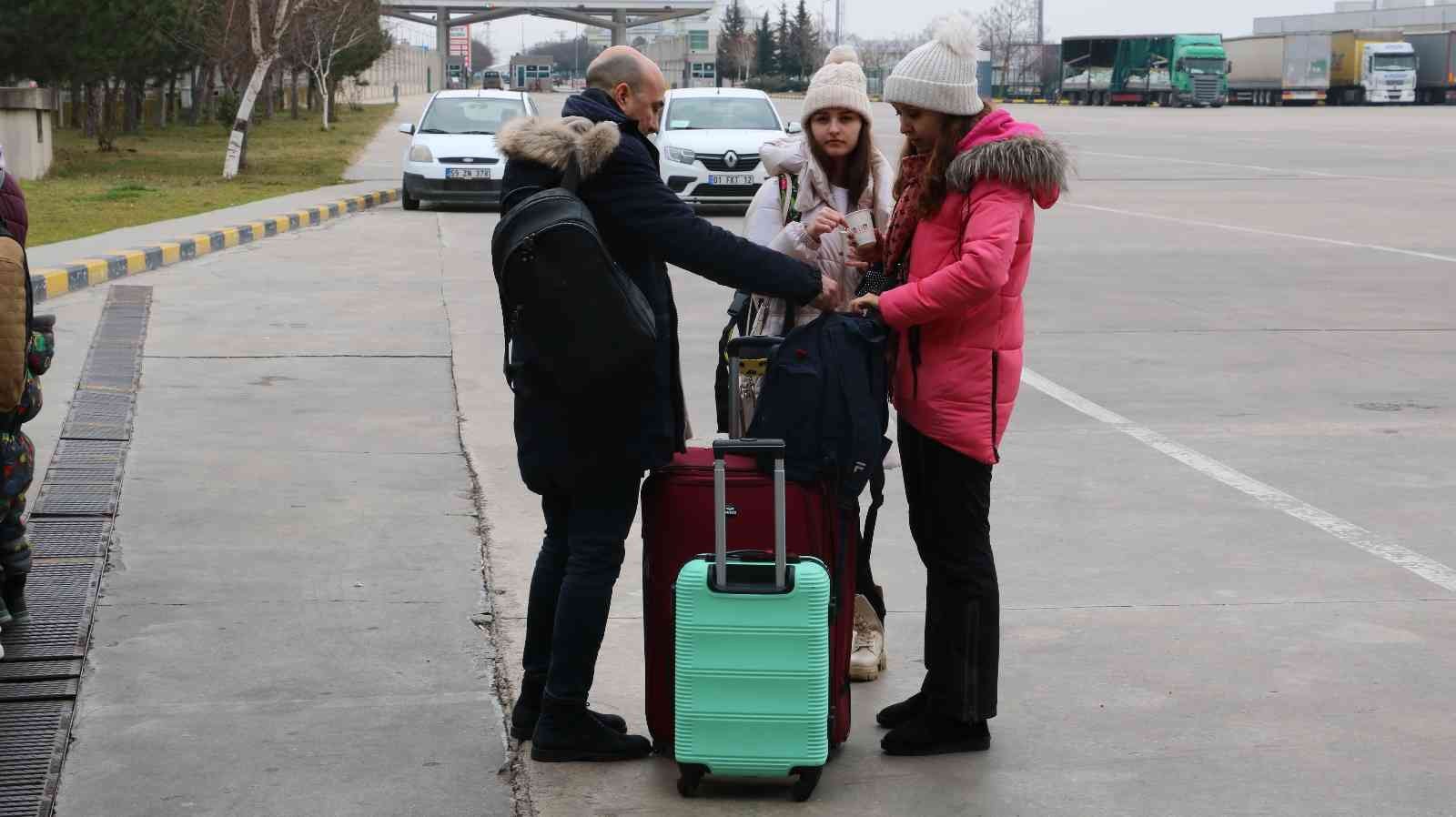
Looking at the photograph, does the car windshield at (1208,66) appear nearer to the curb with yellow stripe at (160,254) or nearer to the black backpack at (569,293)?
the curb with yellow stripe at (160,254)

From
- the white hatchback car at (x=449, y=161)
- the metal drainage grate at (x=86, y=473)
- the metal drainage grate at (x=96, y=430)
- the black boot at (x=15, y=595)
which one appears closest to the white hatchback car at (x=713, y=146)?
the white hatchback car at (x=449, y=161)

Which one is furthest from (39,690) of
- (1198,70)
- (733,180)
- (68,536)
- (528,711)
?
(1198,70)

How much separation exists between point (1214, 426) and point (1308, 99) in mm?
70704

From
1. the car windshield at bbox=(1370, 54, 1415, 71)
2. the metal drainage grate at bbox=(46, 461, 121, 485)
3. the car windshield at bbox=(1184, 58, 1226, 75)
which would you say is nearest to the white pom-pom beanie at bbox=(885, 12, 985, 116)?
the metal drainage grate at bbox=(46, 461, 121, 485)

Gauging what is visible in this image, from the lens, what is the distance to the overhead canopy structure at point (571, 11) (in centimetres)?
11325

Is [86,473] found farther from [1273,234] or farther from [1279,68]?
[1279,68]

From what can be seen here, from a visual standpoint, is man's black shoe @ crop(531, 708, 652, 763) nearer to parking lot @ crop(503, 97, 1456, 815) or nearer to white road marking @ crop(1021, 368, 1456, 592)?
parking lot @ crop(503, 97, 1456, 815)

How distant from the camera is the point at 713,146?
2084 centimetres

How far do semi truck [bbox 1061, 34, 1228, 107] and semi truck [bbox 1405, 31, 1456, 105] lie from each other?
799 centimetres

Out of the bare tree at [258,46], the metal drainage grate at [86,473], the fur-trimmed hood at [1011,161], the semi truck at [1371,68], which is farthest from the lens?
the semi truck at [1371,68]

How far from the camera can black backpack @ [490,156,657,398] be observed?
362cm

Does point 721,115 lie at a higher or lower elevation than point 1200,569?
higher

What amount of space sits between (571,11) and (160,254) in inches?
4374

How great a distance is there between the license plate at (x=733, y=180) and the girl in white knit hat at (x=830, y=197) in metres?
16.1
